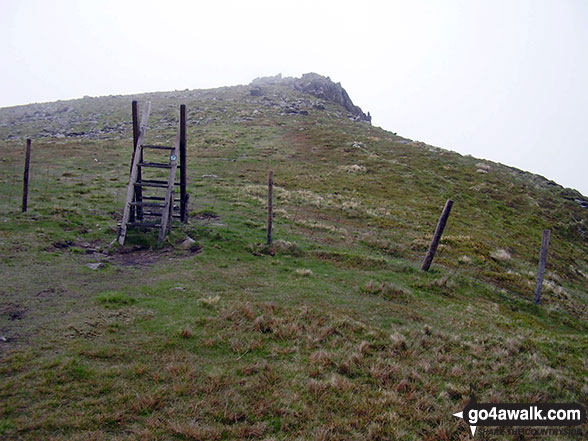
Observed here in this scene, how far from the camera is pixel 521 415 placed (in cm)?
676

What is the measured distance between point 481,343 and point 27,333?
34.5 ft

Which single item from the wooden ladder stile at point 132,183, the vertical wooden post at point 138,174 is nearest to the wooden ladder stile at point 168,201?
the wooden ladder stile at point 132,183

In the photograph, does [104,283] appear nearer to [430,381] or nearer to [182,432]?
[182,432]

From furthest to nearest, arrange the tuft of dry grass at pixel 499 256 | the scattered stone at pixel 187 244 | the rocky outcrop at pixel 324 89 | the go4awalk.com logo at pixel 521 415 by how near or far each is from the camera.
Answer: the rocky outcrop at pixel 324 89 < the tuft of dry grass at pixel 499 256 < the scattered stone at pixel 187 244 < the go4awalk.com logo at pixel 521 415

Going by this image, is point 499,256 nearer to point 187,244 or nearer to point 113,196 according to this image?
point 187,244

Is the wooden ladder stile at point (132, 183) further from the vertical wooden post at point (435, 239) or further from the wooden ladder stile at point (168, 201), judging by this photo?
the vertical wooden post at point (435, 239)

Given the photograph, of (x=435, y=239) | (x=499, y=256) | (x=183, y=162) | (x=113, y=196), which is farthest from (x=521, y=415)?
(x=113, y=196)

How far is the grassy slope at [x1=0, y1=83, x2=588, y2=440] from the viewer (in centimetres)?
576

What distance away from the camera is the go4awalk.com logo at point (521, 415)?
6.44m

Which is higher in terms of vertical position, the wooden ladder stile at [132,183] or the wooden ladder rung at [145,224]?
the wooden ladder stile at [132,183]

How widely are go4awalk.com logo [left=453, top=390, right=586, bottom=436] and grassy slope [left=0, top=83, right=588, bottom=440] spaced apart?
0.20 meters

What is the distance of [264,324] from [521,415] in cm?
547

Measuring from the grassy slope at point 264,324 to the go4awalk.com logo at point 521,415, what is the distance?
20 cm

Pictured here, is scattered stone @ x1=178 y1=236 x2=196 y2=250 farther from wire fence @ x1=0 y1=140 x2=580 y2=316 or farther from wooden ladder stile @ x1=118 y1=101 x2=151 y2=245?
wire fence @ x1=0 y1=140 x2=580 y2=316
